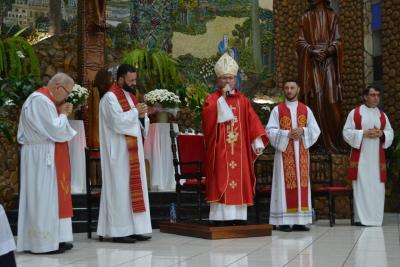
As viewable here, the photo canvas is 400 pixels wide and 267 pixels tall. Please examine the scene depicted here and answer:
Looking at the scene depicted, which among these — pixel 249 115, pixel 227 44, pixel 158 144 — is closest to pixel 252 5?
pixel 227 44

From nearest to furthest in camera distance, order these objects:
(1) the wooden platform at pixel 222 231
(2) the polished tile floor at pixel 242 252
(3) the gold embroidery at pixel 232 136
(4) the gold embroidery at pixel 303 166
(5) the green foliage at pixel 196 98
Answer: (2) the polished tile floor at pixel 242 252
(1) the wooden platform at pixel 222 231
(3) the gold embroidery at pixel 232 136
(4) the gold embroidery at pixel 303 166
(5) the green foliage at pixel 196 98

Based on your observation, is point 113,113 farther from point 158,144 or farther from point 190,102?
point 190,102

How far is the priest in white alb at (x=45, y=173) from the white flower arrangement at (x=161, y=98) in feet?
14.6

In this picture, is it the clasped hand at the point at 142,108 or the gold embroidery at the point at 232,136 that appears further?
the gold embroidery at the point at 232,136

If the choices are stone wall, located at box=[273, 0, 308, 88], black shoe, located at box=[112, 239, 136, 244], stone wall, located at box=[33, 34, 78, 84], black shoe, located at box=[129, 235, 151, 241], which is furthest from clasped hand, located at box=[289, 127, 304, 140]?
stone wall, located at box=[33, 34, 78, 84]

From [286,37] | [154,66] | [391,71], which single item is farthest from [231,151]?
[286,37]

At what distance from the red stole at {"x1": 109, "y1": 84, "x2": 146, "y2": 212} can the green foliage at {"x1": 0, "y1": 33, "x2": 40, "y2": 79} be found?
4.64 m

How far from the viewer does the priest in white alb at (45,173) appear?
6926 millimetres

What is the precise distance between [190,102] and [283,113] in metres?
4.07

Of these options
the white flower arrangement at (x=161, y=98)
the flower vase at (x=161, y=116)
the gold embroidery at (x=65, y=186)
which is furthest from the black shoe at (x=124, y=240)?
the flower vase at (x=161, y=116)

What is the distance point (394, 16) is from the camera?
13203 millimetres

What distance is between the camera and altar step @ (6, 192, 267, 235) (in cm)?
928

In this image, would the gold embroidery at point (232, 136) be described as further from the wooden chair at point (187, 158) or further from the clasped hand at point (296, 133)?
the clasped hand at point (296, 133)

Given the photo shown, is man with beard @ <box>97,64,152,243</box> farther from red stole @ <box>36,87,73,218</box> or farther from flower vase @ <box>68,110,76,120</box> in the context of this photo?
flower vase @ <box>68,110,76,120</box>
